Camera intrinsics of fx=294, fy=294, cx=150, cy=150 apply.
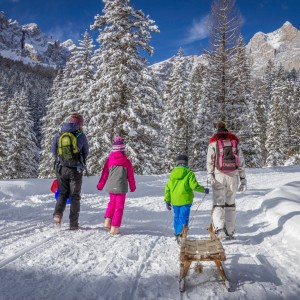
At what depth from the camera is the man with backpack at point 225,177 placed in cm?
564

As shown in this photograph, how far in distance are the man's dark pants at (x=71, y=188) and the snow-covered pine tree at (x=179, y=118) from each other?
25.1 metres

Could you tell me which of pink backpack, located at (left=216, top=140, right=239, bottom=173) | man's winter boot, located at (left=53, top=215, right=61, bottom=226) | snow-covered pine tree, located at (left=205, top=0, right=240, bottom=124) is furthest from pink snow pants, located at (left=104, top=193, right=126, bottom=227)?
snow-covered pine tree, located at (left=205, top=0, right=240, bottom=124)

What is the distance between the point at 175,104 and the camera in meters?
33.1

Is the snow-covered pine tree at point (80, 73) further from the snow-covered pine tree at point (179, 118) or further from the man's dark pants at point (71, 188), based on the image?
the man's dark pants at point (71, 188)

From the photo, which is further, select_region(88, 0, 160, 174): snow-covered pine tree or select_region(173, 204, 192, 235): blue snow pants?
select_region(88, 0, 160, 174): snow-covered pine tree

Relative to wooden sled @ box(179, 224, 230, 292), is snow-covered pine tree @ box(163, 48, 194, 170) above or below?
above

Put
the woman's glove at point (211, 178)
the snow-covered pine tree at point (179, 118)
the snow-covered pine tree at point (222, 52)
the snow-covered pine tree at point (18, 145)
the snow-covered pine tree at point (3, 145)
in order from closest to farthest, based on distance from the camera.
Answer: the woman's glove at point (211, 178)
the snow-covered pine tree at point (222, 52)
the snow-covered pine tree at point (3, 145)
the snow-covered pine tree at point (179, 118)
the snow-covered pine tree at point (18, 145)

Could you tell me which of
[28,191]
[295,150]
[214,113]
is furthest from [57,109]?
[295,150]

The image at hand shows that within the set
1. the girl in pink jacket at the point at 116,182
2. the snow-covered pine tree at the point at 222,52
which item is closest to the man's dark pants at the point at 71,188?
the girl in pink jacket at the point at 116,182

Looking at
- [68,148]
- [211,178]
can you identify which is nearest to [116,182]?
[68,148]

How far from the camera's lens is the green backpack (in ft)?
19.1

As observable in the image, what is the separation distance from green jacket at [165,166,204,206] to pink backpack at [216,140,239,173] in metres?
0.64

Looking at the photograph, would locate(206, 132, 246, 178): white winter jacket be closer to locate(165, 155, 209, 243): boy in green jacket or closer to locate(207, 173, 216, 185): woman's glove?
locate(207, 173, 216, 185): woman's glove

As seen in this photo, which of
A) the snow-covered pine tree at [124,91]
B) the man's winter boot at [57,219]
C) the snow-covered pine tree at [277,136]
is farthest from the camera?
the snow-covered pine tree at [277,136]
